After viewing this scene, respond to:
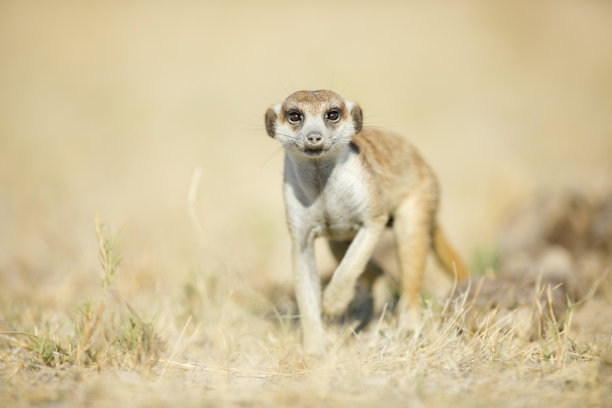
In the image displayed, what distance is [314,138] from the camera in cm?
352

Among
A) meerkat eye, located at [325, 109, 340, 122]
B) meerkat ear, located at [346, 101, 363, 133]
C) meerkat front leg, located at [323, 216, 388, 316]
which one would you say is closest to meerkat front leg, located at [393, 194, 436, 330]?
meerkat front leg, located at [323, 216, 388, 316]

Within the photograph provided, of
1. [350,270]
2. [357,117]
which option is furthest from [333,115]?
[350,270]

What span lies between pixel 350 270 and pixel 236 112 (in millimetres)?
10132

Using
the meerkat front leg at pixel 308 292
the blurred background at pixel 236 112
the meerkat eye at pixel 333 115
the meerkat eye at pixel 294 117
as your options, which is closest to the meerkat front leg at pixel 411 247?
the meerkat front leg at pixel 308 292

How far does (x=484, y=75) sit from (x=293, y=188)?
14529 mm

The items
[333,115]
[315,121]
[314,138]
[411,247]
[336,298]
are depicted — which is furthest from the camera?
[411,247]

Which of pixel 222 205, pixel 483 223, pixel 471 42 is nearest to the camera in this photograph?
pixel 483 223

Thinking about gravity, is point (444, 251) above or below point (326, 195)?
below

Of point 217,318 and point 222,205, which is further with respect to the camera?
point 222,205

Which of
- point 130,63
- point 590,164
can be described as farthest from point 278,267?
point 130,63

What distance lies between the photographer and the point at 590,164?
863 centimetres

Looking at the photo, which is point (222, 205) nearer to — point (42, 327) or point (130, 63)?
point (42, 327)

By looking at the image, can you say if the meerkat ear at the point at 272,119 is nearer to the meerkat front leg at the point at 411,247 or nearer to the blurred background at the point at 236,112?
the blurred background at the point at 236,112

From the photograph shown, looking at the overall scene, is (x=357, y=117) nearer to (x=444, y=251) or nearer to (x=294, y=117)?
(x=294, y=117)
